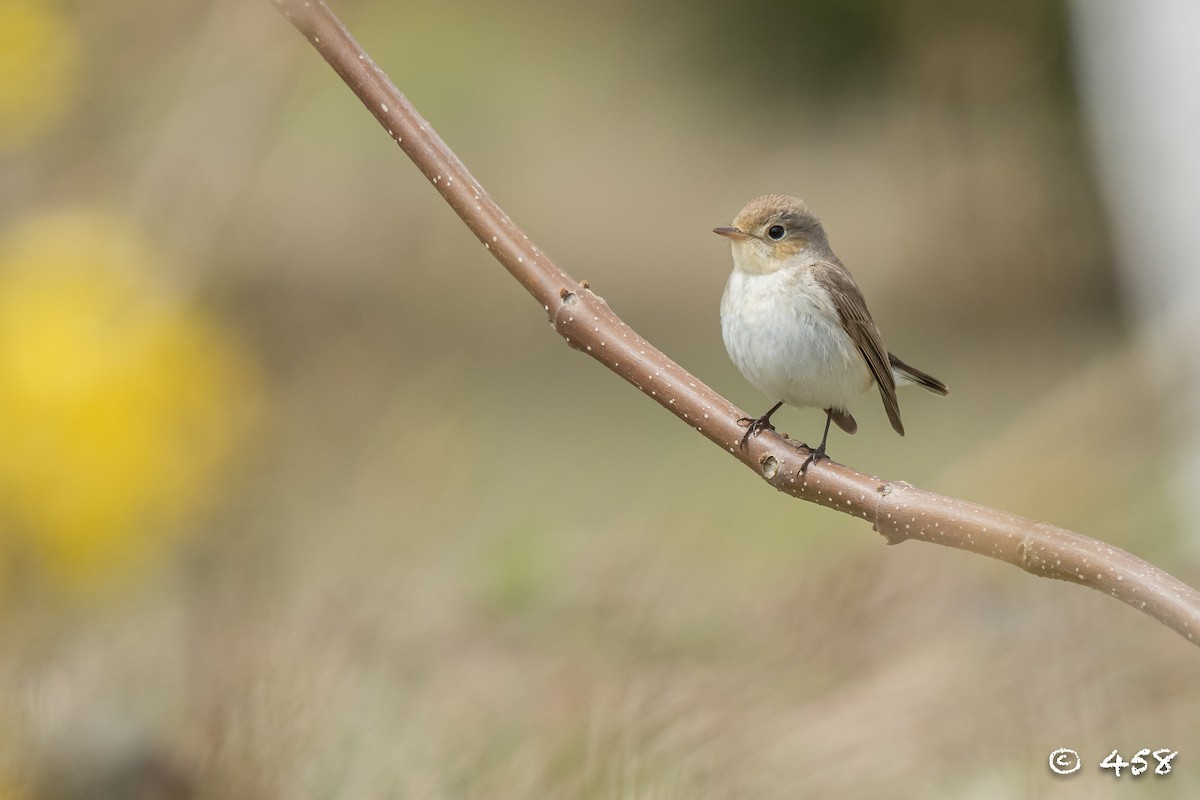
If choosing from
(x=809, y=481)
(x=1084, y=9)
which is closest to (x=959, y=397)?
(x=1084, y=9)

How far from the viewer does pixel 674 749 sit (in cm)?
163

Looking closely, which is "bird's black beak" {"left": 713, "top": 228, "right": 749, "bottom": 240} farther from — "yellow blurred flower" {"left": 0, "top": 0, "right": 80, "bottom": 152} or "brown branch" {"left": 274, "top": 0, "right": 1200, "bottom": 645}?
"yellow blurred flower" {"left": 0, "top": 0, "right": 80, "bottom": 152}

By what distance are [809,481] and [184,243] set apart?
1.68 metres

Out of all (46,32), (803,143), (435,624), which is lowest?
(435,624)

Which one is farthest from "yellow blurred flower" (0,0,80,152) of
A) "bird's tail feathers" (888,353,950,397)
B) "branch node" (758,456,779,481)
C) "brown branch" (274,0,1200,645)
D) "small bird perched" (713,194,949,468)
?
"branch node" (758,456,779,481)

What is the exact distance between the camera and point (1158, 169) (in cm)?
384

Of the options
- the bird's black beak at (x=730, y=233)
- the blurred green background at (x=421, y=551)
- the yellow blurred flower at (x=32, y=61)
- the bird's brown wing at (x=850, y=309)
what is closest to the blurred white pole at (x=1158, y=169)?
the blurred green background at (x=421, y=551)

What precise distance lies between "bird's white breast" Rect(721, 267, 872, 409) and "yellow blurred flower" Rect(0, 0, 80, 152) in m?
1.64

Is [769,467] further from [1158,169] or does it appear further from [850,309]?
[1158,169]

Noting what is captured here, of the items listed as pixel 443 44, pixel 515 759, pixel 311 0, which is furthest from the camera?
pixel 443 44

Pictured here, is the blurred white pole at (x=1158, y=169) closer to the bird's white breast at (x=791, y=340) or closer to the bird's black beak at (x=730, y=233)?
the bird's white breast at (x=791, y=340)

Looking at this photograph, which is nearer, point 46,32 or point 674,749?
point 674,749

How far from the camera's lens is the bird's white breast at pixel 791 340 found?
1527 mm

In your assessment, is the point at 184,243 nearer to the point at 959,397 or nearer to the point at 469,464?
the point at 469,464
